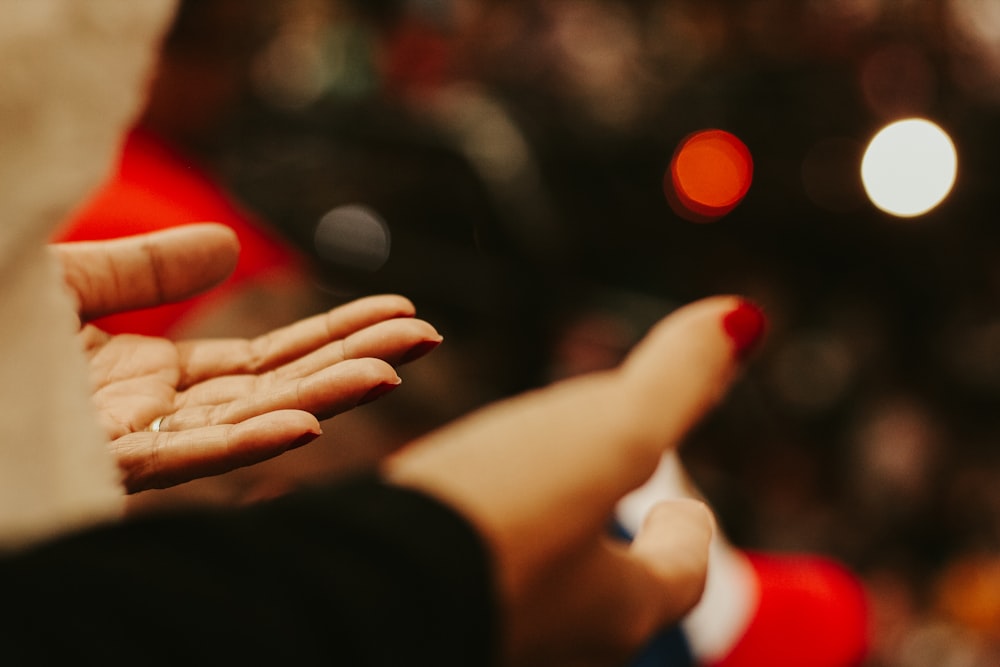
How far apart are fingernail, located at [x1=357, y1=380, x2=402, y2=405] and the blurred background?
0.12 m

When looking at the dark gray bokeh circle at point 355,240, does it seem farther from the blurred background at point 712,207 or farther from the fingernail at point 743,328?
the fingernail at point 743,328

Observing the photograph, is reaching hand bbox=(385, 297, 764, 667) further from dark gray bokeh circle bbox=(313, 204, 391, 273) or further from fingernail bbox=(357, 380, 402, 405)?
dark gray bokeh circle bbox=(313, 204, 391, 273)

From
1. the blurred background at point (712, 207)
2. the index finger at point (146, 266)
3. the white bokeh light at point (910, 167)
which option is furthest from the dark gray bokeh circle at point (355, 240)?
the white bokeh light at point (910, 167)

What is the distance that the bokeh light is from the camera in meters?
0.59

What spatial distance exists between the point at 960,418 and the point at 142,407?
1.32m

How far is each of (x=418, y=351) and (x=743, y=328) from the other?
0.08 metres

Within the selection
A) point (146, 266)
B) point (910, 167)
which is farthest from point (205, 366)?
point (910, 167)

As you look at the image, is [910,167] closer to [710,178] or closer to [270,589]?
[710,178]

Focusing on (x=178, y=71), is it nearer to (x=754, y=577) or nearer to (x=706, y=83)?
(x=754, y=577)

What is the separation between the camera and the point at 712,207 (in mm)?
608

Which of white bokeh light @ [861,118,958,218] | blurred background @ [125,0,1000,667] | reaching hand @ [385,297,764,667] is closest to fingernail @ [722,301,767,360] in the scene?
reaching hand @ [385,297,764,667]

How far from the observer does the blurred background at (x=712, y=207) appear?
52 cm

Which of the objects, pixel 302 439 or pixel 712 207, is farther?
pixel 712 207

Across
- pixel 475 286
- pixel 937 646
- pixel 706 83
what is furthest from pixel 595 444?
pixel 937 646
